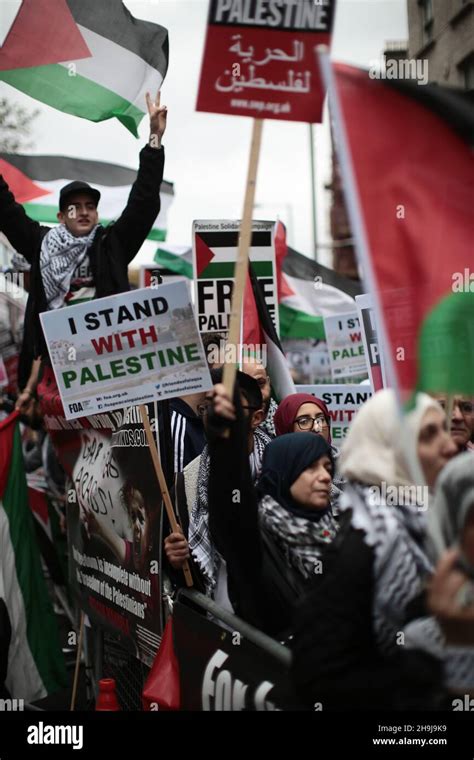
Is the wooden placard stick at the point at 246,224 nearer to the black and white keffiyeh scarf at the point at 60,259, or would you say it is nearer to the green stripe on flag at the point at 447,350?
the green stripe on flag at the point at 447,350

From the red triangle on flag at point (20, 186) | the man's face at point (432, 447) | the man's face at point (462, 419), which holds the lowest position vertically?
the man's face at point (432, 447)

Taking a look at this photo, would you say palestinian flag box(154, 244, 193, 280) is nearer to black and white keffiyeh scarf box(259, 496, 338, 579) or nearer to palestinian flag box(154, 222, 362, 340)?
palestinian flag box(154, 222, 362, 340)

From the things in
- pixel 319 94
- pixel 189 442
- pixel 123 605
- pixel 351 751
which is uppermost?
pixel 319 94

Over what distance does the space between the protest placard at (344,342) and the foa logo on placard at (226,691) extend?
5266mm

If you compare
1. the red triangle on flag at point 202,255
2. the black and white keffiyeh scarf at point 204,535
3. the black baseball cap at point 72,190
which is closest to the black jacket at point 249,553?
the black and white keffiyeh scarf at point 204,535

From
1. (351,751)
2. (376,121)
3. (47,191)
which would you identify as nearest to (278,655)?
(351,751)

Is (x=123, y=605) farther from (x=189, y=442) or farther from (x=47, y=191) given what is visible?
(x=47, y=191)

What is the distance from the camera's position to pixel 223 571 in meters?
4.69

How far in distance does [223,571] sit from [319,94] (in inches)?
87.3

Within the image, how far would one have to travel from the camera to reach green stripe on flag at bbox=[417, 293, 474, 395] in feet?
9.43

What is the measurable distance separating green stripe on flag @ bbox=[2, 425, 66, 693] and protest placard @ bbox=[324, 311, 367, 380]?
10.1 ft

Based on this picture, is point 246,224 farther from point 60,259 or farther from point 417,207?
point 60,259

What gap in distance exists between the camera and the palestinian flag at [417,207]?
2867 millimetres

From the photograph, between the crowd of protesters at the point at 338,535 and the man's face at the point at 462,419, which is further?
the man's face at the point at 462,419
